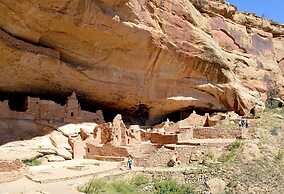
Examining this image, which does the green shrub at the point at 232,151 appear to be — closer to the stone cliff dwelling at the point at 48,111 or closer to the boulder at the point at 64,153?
the boulder at the point at 64,153

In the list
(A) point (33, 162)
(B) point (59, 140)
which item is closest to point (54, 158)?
(A) point (33, 162)

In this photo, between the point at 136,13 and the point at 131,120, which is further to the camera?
the point at 131,120

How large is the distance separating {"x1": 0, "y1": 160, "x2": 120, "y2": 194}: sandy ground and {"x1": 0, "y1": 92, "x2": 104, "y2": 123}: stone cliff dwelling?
2808mm

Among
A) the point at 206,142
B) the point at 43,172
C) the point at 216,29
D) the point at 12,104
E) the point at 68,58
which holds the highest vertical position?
the point at 216,29

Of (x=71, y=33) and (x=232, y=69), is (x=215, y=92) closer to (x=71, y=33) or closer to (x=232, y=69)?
(x=232, y=69)

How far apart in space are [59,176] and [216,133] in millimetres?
7734

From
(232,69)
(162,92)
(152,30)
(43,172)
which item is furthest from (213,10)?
(43,172)

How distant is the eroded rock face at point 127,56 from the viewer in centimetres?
1558

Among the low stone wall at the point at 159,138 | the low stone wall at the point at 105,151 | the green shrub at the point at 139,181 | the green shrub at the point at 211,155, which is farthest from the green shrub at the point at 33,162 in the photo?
the green shrub at the point at 211,155

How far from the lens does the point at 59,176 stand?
13453 millimetres

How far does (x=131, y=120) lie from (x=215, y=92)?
501cm

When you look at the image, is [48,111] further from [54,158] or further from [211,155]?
[211,155]

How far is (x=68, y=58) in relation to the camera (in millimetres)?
18109

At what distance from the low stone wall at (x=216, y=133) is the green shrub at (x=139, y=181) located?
211 inches
